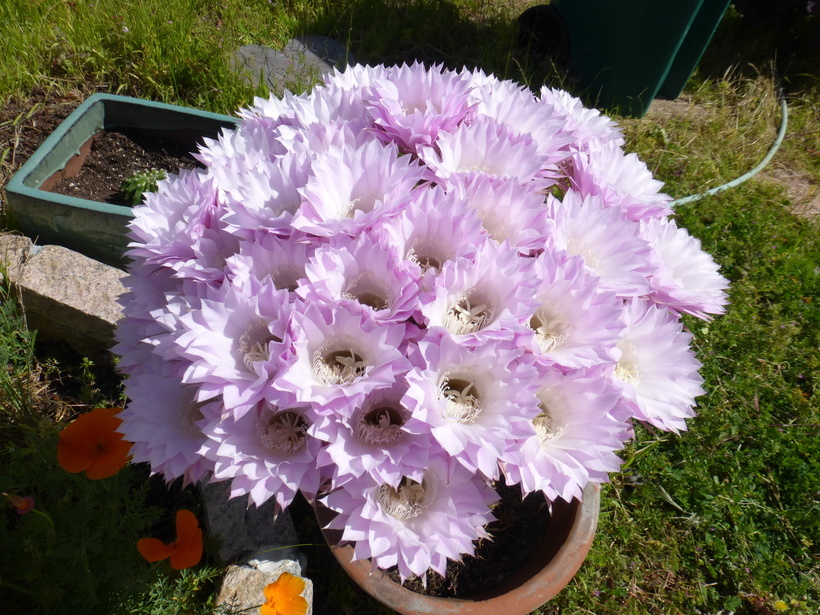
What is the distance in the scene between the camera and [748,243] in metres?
2.90

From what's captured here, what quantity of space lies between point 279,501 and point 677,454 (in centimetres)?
177

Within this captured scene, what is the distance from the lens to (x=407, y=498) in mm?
1013

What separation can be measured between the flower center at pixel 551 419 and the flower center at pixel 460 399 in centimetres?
12

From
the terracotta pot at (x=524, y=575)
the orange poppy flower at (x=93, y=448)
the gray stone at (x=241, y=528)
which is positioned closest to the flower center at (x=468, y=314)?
the terracotta pot at (x=524, y=575)

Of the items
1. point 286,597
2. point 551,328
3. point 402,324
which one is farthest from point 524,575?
point 402,324

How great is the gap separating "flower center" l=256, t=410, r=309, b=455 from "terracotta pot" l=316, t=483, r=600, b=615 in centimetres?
28

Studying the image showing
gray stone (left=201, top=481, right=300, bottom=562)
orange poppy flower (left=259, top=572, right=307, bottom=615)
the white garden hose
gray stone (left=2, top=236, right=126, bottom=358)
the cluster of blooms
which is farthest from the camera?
the white garden hose

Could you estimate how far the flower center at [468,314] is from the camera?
2.87ft

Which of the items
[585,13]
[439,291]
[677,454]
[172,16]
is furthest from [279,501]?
[585,13]

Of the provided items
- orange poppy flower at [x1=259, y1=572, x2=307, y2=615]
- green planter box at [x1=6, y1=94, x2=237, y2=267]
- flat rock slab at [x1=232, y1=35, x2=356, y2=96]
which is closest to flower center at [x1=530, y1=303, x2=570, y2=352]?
orange poppy flower at [x1=259, y1=572, x2=307, y2=615]

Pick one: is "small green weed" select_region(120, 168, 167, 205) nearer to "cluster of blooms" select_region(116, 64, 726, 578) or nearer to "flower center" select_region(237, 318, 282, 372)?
"cluster of blooms" select_region(116, 64, 726, 578)

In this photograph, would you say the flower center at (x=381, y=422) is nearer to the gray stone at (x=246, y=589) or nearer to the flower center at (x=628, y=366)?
the flower center at (x=628, y=366)

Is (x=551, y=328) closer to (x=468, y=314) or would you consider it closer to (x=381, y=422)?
(x=468, y=314)

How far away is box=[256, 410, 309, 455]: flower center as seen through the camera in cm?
90
